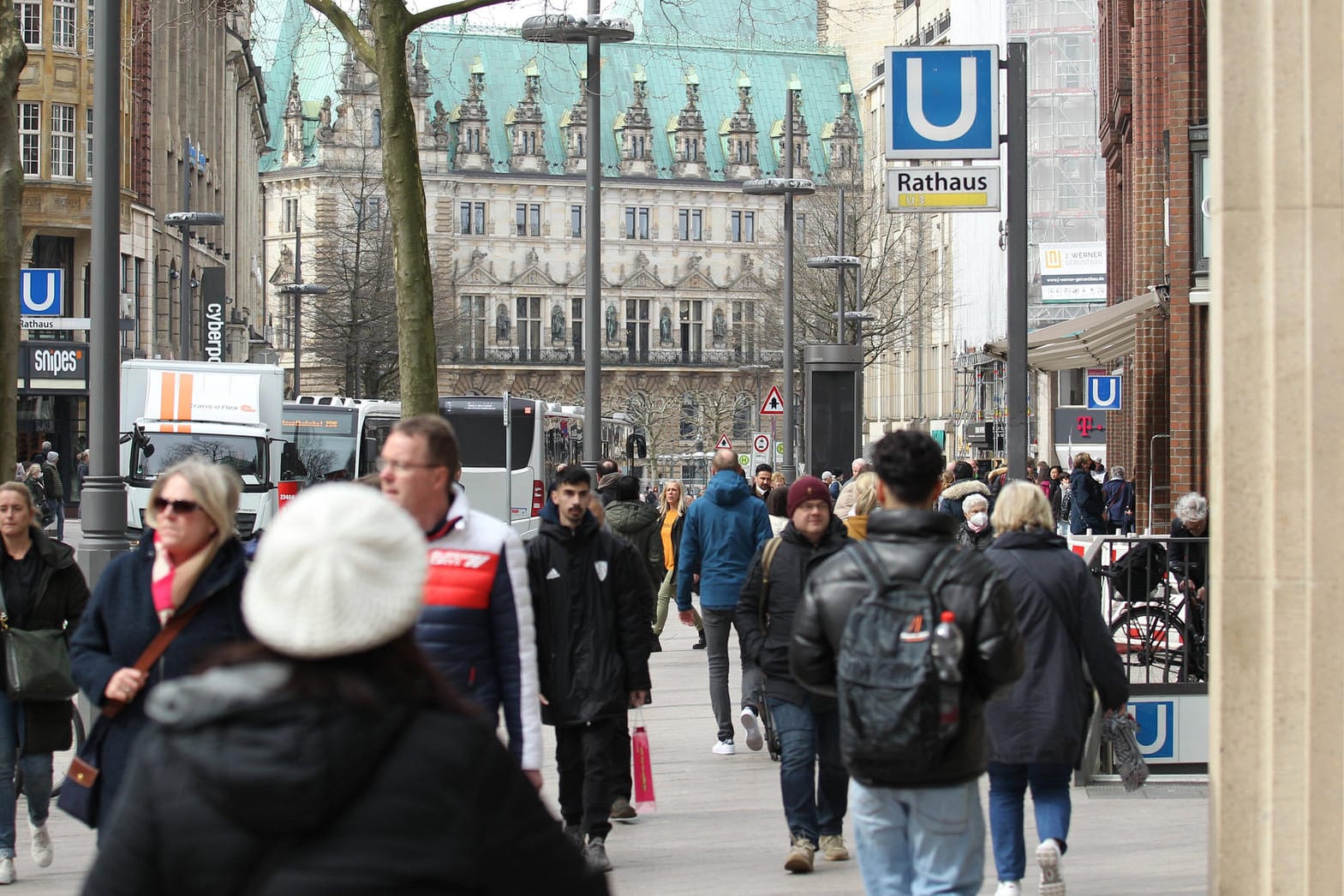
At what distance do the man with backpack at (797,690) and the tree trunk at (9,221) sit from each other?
8914 mm

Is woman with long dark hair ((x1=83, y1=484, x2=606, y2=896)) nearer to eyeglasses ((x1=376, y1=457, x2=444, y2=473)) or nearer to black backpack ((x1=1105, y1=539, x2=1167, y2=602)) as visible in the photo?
eyeglasses ((x1=376, y1=457, x2=444, y2=473))

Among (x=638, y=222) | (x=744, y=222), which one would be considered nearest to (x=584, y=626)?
(x=638, y=222)

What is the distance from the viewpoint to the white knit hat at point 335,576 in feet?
7.98

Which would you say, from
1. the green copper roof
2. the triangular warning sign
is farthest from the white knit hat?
the green copper roof

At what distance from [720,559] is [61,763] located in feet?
13.2

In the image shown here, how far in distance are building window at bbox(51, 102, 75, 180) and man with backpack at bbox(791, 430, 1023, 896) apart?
44.9 m

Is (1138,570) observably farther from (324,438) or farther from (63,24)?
(63,24)

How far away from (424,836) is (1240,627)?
4.00 m

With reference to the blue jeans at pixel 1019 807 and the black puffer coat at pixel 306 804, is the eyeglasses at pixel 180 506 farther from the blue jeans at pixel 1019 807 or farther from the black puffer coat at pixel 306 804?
the blue jeans at pixel 1019 807

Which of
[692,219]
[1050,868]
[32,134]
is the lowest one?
[1050,868]

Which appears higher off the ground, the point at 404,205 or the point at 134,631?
the point at 404,205

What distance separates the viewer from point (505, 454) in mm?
37469

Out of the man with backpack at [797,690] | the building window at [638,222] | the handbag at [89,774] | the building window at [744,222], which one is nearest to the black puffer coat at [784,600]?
the man with backpack at [797,690]

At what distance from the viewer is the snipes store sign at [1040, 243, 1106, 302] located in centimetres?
4438
